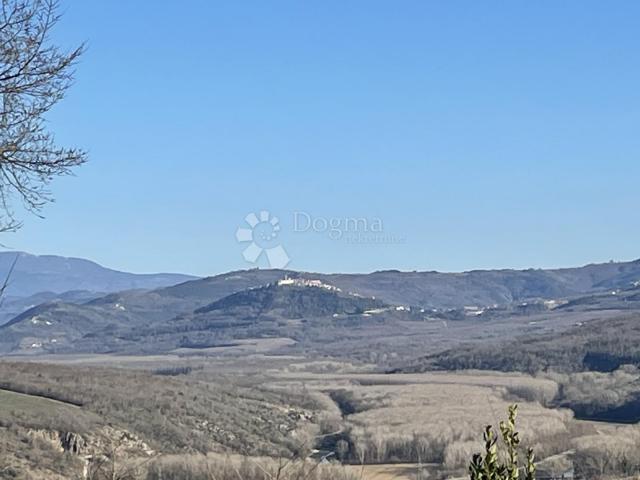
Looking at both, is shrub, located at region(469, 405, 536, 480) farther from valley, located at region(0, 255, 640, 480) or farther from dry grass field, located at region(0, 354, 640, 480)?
dry grass field, located at region(0, 354, 640, 480)

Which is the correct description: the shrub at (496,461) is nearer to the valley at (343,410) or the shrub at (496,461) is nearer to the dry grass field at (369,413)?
the valley at (343,410)

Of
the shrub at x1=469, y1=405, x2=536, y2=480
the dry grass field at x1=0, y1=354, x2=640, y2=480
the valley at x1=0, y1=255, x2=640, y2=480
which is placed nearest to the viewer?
the shrub at x1=469, y1=405, x2=536, y2=480

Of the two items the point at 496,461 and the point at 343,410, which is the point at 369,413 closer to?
the point at 343,410

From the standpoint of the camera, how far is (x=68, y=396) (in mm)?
62562

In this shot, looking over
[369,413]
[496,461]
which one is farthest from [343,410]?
[496,461]

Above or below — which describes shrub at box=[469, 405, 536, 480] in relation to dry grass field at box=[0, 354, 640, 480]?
above

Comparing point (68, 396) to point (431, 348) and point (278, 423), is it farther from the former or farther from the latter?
point (431, 348)

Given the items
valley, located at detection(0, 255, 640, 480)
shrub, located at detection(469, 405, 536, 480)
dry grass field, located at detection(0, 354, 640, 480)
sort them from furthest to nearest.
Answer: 1. dry grass field, located at detection(0, 354, 640, 480)
2. valley, located at detection(0, 255, 640, 480)
3. shrub, located at detection(469, 405, 536, 480)

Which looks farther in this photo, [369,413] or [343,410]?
[343,410]

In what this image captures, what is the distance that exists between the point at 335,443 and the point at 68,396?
16.5 metres

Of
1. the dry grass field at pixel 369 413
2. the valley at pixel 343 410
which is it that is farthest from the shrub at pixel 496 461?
the dry grass field at pixel 369 413

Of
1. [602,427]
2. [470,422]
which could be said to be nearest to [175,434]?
[470,422]

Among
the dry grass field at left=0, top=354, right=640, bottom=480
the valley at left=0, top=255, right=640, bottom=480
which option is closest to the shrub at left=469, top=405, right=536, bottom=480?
the valley at left=0, top=255, right=640, bottom=480

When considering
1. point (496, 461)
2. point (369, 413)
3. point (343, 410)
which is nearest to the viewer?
point (496, 461)
